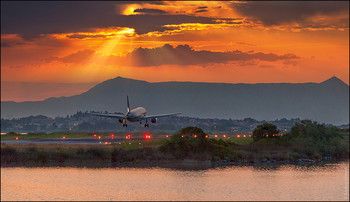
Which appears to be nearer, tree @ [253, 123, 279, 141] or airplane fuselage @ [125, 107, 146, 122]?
airplane fuselage @ [125, 107, 146, 122]

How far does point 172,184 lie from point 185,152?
71.9 ft

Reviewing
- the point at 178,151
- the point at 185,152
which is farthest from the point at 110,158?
the point at 185,152

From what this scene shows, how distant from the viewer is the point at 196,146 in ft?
371

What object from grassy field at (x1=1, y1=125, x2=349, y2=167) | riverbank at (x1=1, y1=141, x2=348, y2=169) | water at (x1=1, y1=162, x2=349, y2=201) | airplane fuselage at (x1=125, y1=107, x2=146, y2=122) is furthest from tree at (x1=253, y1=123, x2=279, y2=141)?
airplane fuselage at (x1=125, y1=107, x2=146, y2=122)

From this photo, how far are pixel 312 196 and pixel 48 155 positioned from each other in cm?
5147

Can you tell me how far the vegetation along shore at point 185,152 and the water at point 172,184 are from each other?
5393mm

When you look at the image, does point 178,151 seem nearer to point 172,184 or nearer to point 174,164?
point 174,164

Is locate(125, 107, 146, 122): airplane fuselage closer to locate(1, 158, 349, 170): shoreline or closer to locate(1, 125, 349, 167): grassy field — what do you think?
locate(1, 125, 349, 167): grassy field

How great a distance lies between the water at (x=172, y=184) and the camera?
8144 centimetres

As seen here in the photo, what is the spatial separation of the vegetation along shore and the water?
5.39m

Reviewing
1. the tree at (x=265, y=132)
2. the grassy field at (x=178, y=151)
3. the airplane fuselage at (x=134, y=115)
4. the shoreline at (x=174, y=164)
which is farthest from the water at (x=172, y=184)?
the tree at (x=265, y=132)

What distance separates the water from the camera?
81.4 meters

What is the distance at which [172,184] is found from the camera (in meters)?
91.2

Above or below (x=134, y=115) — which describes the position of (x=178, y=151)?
below
